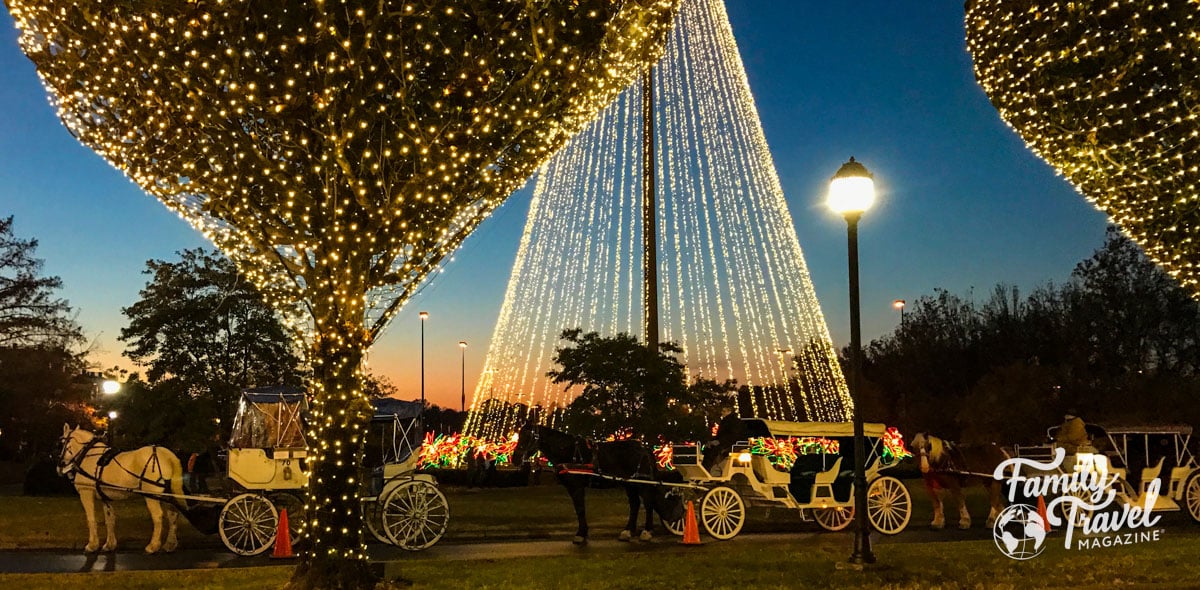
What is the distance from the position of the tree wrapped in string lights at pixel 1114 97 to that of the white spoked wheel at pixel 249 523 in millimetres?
11622

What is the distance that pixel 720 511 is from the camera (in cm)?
1448

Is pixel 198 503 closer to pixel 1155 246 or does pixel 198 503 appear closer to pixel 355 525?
pixel 355 525

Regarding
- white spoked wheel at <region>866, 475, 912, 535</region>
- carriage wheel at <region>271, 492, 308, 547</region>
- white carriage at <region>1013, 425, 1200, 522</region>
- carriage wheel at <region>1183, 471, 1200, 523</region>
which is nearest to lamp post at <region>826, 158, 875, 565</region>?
white spoked wheel at <region>866, 475, 912, 535</region>

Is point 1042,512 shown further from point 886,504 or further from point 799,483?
point 799,483

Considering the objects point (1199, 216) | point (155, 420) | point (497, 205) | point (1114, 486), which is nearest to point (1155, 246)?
point (1199, 216)

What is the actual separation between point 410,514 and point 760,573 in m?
5.15

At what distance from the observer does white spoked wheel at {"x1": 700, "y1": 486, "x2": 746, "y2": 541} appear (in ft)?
47.5

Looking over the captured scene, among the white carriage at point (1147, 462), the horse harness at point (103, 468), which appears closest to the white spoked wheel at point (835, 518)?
the white carriage at point (1147, 462)

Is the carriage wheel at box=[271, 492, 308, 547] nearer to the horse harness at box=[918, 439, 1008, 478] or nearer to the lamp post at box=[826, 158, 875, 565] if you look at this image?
the lamp post at box=[826, 158, 875, 565]

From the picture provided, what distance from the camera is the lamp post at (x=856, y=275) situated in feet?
34.7

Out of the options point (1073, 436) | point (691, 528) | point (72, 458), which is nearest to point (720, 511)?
point (691, 528)

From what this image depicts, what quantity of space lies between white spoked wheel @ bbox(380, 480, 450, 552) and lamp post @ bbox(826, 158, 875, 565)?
5.78 meters

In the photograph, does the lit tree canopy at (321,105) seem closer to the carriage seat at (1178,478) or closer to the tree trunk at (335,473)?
the tree trunk at (335,473)

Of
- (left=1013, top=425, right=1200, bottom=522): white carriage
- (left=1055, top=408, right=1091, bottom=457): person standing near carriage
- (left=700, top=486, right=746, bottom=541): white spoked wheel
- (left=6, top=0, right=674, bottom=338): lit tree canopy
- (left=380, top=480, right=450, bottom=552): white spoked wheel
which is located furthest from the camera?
(left=1055, top=408, right=1091, bottom=457): person standing near carriage
